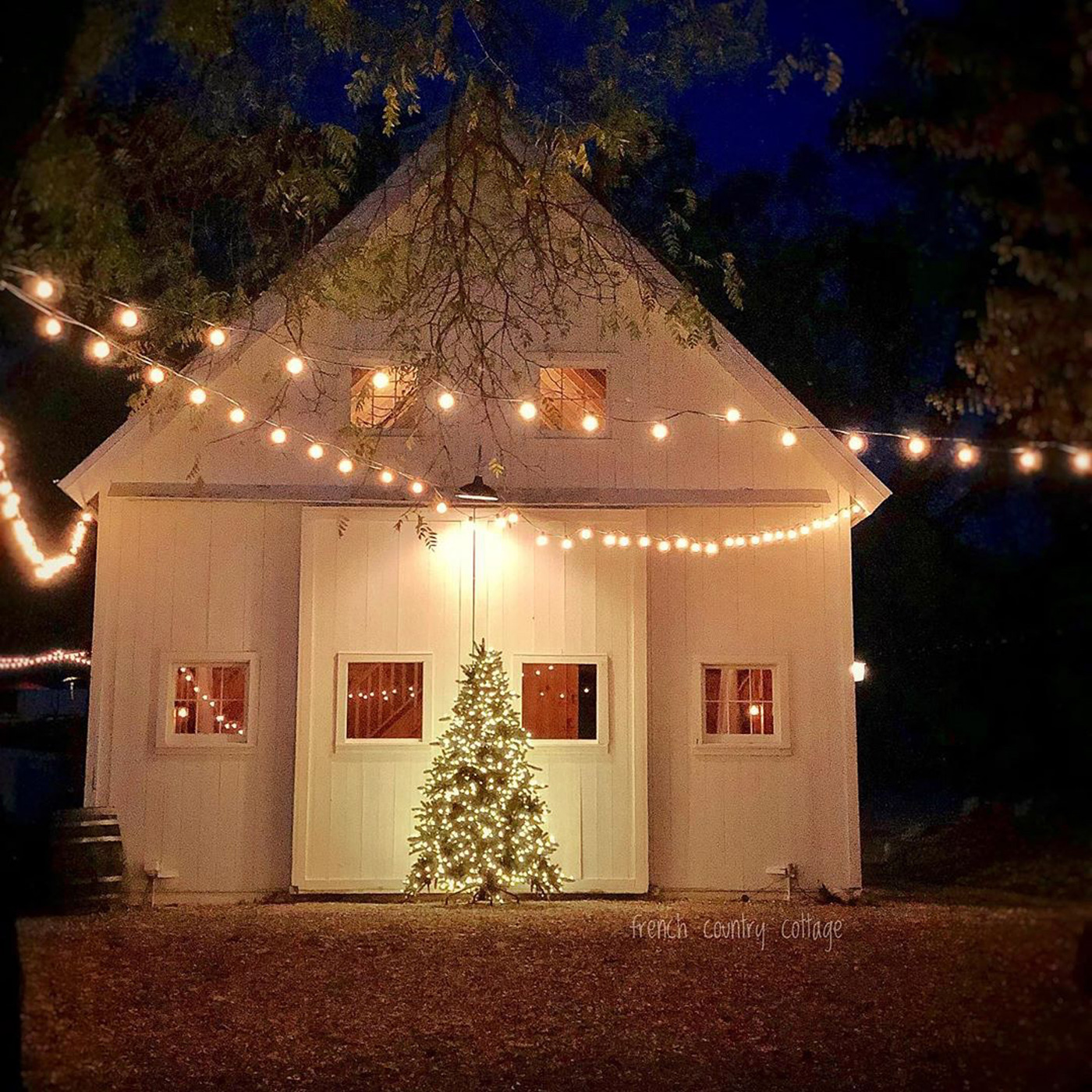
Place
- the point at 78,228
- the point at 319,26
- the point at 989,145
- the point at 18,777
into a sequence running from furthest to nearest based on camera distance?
the point at 18,777 < the point at 319,26 < the point at 78,228 < the point at 989,145

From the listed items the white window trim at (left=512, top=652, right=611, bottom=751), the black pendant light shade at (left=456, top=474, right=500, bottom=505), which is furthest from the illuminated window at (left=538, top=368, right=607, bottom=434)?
the white window trim at (left=512, top=652, right=611, bottom=751)

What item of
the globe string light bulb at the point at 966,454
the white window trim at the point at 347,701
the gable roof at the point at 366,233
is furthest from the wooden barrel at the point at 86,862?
the globe string light bulb at the point at 966,454

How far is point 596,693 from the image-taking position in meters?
12.2

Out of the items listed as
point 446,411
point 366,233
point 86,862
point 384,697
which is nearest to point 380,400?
point 446,411

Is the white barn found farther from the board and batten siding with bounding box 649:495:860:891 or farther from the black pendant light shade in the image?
the black pendant light shade

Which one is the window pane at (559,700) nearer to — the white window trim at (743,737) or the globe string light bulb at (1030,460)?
the white window trim at (743,737)

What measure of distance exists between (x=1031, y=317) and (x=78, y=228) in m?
5.09

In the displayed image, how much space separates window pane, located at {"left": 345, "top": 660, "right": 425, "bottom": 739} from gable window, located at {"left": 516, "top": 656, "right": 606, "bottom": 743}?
3.13ft

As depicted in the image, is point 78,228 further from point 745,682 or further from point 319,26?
point 745,682

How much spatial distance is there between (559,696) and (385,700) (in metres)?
1.59

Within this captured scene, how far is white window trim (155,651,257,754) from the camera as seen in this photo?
12.0 meters

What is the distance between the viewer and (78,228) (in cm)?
744

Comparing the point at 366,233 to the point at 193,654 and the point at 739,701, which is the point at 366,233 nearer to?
the point at 193,654

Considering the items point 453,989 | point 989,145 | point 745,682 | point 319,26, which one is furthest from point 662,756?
point 989,145
